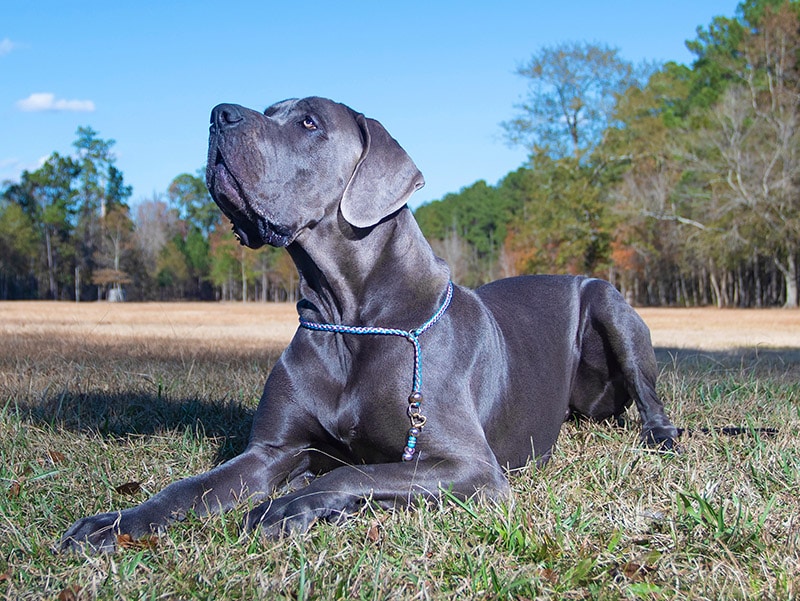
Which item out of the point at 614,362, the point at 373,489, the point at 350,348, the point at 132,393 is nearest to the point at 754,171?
the point at 614,362

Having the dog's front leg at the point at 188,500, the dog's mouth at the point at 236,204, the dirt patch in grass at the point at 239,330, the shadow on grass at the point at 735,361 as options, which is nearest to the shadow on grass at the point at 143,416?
the dog's front leg at the point at 188,500

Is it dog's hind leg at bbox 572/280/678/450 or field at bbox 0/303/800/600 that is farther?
dog's hind leg at bbox 572/280/678/450

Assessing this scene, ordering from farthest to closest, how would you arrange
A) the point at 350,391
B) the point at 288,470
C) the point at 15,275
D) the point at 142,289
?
the point at 142,289 < the point at 15,275 < the point at 288,470 < the point at 350,391

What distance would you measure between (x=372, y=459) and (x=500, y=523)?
2.33 feet

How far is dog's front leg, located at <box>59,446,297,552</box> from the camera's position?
92.9 inches

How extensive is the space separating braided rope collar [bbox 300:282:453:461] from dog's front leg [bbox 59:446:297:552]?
20.4 inches

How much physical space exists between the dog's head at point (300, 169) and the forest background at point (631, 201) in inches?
1228

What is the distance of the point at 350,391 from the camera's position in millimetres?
2871

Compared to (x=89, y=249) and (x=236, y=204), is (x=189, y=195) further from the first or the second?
(x=236, y=204)

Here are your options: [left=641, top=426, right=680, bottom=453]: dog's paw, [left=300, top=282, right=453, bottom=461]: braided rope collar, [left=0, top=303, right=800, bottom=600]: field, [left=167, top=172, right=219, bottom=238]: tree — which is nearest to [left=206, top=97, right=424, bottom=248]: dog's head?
[left=300, top=282, right=453, bottom=461]: braided rope collar

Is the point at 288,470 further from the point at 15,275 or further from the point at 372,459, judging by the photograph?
the point at 15,275

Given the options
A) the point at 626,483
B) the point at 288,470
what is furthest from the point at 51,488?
the point at 626,483

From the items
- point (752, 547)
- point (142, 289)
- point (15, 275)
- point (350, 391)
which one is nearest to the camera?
point (752, 547)

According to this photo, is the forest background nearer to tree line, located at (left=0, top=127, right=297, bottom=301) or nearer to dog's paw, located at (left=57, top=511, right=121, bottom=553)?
tree line, located at (left=0, top=127, right=297, bottom=301)
